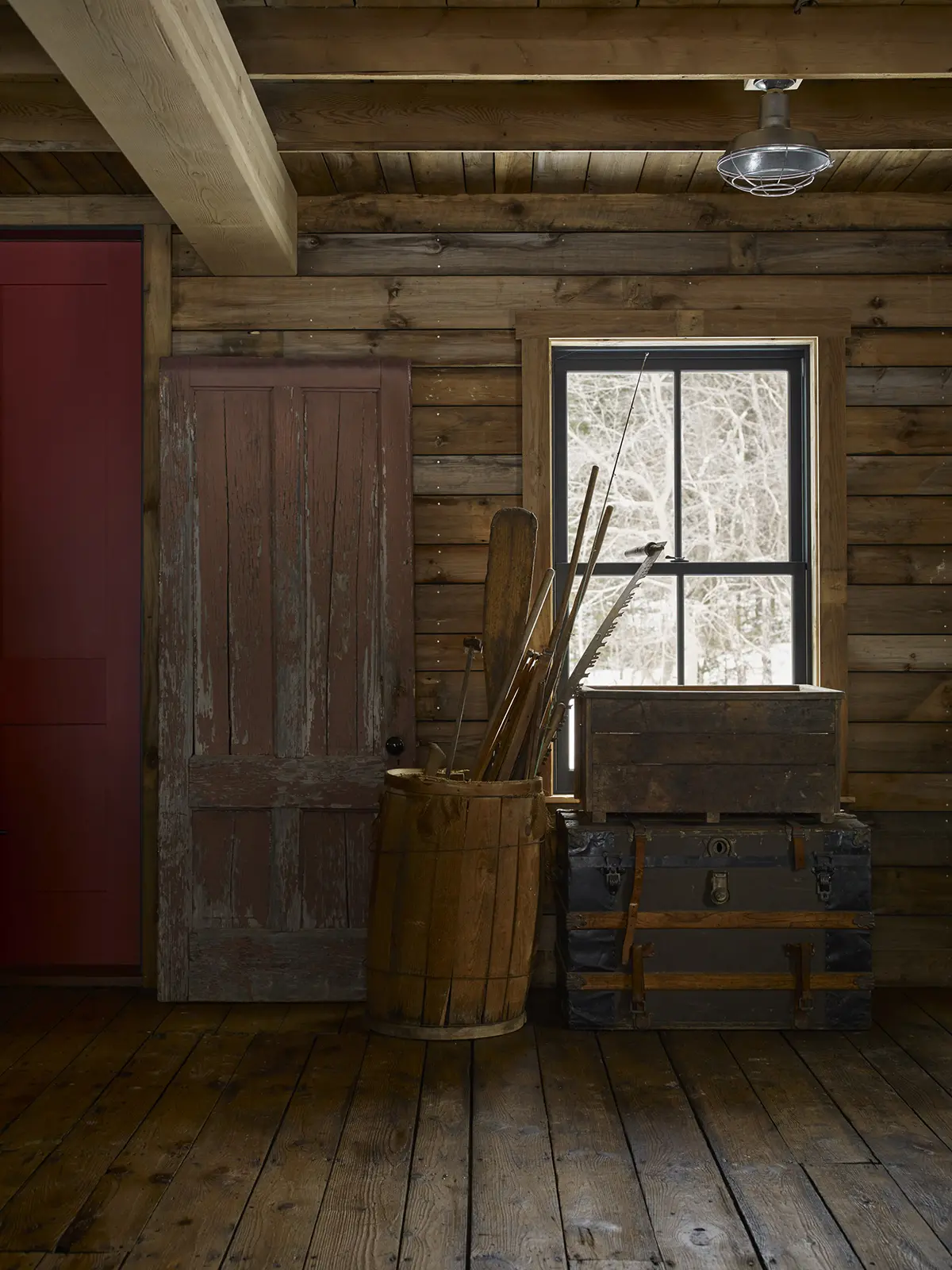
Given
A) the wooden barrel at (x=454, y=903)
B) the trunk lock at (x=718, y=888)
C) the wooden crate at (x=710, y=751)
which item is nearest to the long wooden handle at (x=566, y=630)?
the wooden crate at (x=710, y=751)

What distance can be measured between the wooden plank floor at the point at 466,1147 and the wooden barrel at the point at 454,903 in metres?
0.11

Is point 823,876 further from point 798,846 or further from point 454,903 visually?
point 454,903

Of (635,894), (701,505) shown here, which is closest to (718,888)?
(635,894)

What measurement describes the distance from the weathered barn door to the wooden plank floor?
39 cm

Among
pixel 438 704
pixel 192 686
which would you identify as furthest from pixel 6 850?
pixel 438 704

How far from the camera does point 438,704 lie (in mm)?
4012

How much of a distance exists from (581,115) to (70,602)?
2.31 meters

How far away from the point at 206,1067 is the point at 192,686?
1240 millimetres

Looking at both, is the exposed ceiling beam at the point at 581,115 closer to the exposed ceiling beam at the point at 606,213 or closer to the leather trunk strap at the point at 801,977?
the exposed ceiling beam at the point at 606,213

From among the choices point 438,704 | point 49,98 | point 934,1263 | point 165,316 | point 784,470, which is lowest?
point 934,1263

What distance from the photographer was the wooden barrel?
3344 millimetres

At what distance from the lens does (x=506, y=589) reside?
12.4ft

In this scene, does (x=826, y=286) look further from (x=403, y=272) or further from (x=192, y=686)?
(x=192, y=686)

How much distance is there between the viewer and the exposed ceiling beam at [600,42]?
3059mm
